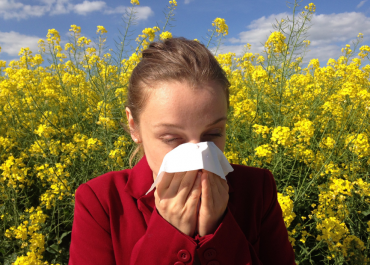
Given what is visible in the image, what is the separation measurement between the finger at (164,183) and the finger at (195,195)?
0.28 ft

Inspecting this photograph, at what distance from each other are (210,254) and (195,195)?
0.67 ft

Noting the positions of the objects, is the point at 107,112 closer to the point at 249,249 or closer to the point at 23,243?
the point at 23,243

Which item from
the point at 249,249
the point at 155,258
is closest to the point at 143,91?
the point at 155,258

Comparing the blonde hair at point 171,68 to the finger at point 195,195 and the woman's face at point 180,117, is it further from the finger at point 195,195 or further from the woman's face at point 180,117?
the finger at point 195,195

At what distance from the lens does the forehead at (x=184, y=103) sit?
99 cm

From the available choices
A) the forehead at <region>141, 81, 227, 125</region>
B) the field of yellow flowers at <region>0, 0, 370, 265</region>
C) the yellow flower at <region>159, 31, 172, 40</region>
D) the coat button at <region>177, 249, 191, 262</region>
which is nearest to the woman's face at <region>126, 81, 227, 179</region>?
the forehead at <region>141, 81, 227, 125</region>

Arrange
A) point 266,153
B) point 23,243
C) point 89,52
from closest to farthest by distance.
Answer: point 23,243 < point 266,153 < point 89,52

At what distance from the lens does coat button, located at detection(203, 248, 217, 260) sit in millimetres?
A: 935

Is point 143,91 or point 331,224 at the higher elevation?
point 143,91

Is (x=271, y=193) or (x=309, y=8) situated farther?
(x=309, y=8)

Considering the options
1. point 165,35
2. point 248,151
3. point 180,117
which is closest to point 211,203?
point 180,117

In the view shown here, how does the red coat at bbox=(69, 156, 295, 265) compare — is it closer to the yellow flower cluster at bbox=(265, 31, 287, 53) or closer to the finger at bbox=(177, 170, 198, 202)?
the finger at bbox=(177, 170, 198, 202)

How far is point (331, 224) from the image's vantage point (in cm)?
183

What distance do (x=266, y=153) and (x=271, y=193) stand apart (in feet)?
3.36
